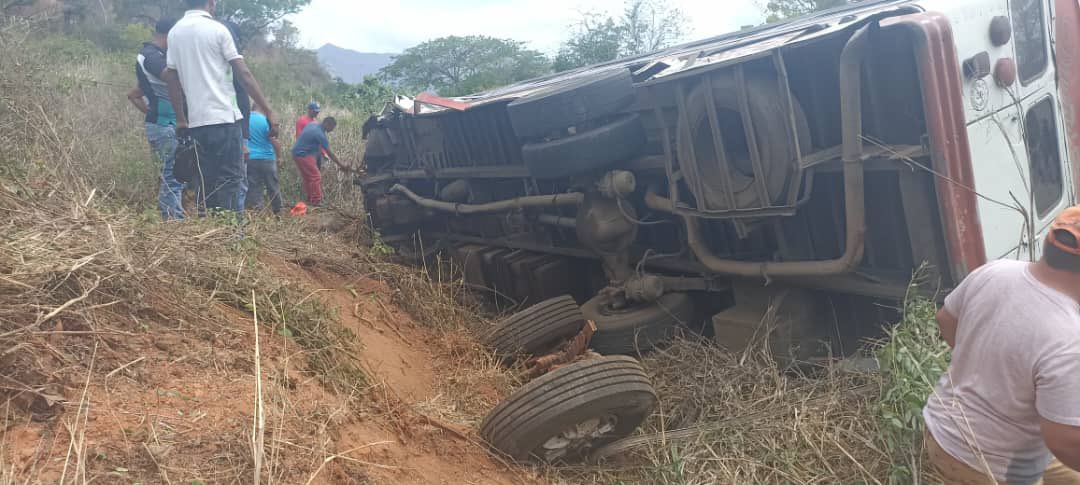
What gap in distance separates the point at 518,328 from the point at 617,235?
80 cm

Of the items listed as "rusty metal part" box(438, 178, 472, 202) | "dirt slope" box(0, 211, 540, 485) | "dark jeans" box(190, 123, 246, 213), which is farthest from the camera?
"rusty metal part" box(438, 178, 472, 202)

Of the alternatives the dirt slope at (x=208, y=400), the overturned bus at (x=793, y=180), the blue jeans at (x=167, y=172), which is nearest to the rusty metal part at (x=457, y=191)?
the overturned bus at (x=793, y=180)

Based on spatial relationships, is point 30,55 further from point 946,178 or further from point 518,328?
point 946,178

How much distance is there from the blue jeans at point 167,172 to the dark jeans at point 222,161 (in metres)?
0.32

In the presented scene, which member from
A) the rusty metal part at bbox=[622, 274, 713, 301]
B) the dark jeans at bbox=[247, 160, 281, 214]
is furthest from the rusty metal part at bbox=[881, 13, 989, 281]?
the dark jeans at bbox=[247, 160, 281, 214]

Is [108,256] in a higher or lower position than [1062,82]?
higher

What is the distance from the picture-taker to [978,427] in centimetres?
232

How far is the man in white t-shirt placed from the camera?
198 inches

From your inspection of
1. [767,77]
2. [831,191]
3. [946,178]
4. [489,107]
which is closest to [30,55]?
[489,107]

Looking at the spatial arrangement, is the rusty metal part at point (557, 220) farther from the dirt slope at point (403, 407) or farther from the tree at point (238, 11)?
the tree at point (238, 11)

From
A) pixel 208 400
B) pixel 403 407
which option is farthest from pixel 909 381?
pixel 208 400

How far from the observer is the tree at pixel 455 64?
29188mm

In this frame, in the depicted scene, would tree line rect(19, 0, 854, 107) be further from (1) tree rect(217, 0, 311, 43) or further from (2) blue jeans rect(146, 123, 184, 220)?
(2) blue jeans rect(146, 123, 184, 220)

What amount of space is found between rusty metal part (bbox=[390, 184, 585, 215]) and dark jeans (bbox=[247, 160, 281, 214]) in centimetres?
201
